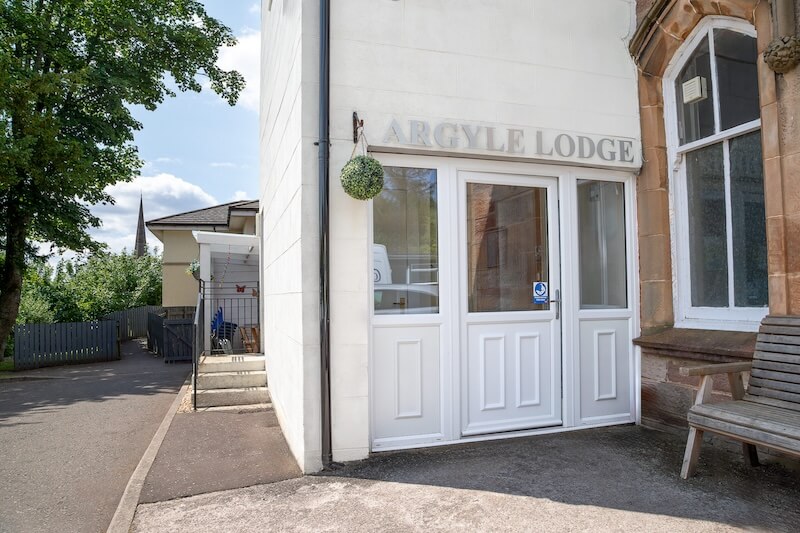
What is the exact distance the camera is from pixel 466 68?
4.60 m

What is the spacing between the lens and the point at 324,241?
13.2 feet

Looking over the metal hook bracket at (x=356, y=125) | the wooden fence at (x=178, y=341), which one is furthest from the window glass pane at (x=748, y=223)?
the wooden fence at (x=178, y=341)

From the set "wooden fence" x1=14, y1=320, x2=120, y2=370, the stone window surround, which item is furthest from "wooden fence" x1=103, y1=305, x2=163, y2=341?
the stone window surround

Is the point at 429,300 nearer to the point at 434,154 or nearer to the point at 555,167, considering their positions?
the point at 434,154

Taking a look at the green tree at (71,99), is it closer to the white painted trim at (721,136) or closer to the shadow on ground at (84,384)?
the shadow on ground at (84,384)

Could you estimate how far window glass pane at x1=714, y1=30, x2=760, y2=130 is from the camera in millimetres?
4414

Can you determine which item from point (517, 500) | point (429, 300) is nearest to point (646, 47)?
point (429, 300)

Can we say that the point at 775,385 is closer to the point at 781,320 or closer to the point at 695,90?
the point at 781,320

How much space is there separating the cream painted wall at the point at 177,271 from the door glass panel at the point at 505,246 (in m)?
16.0

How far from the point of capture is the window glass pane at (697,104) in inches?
188

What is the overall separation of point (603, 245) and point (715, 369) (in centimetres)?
183

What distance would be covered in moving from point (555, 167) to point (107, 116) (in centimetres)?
1320

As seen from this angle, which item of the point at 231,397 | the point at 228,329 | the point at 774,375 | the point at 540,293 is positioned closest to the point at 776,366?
the point at 774,375

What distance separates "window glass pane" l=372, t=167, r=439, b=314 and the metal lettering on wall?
28cm
